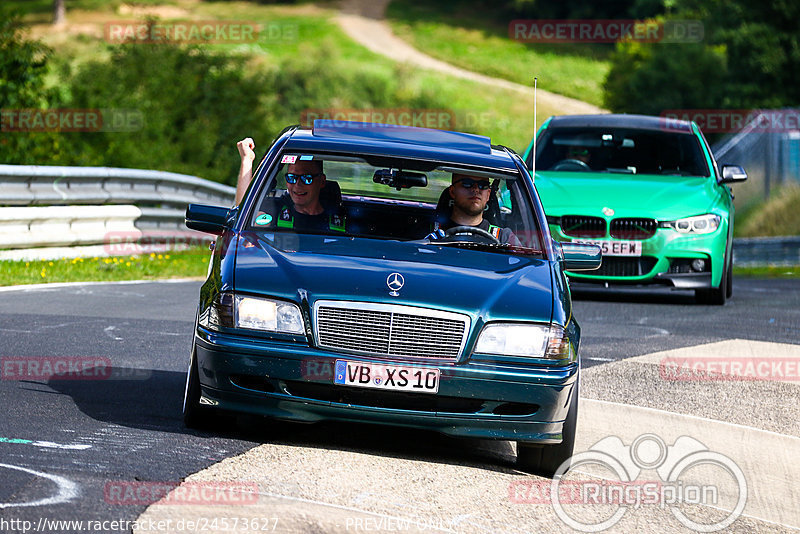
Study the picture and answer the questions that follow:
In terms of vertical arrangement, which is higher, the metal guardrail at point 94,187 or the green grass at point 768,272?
the metal guardrail at point 94,187

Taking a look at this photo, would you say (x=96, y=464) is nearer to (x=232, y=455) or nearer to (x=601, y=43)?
(x=232, y=455)

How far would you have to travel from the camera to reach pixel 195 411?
643cm

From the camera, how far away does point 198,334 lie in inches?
246

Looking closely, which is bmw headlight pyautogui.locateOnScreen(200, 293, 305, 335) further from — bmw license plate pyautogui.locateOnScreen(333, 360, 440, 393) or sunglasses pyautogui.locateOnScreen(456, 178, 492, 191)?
sunglasses pyautogui.locateOnScreen(456, 178, 492, 191)

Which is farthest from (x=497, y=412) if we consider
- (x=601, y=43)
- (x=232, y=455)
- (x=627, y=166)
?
(x=601, y=43)

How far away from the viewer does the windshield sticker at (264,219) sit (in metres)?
6.94

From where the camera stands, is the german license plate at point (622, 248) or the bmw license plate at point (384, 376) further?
the german license plate at point (622, 248)
